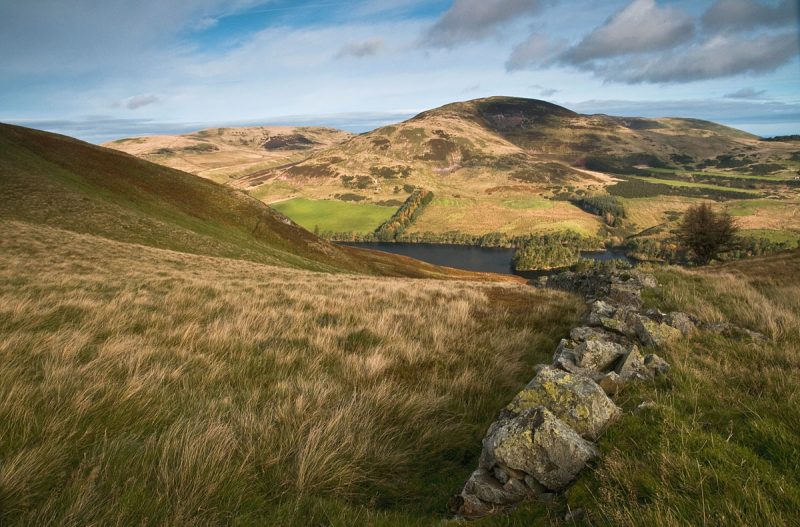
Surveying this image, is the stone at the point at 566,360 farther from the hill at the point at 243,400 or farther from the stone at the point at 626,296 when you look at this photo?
the stone at the point at 626,296

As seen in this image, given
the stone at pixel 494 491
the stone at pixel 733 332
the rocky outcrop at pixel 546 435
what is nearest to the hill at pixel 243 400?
the stone at pixel 494 491

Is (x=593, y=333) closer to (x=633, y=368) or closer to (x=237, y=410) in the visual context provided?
(x=633, y=368)

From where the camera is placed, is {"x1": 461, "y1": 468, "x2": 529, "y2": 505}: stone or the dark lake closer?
{"x1": 461, "y1": 468, "x2": 529, "y2": 505}: stone

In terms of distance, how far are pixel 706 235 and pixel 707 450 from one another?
202 feet

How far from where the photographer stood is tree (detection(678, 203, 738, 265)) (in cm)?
5075

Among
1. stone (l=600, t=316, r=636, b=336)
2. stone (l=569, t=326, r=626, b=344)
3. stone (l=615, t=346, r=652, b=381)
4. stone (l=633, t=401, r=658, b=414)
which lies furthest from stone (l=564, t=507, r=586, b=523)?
stone (l=600, t=316, r=636, b=336)

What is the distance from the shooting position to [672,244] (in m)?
160

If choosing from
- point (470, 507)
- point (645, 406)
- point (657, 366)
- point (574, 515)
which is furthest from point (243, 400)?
point (657, 366)

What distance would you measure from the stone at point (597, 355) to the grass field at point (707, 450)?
2.37ft

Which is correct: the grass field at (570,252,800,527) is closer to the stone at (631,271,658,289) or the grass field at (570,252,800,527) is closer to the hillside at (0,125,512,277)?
the stone at (631,271,658,289)

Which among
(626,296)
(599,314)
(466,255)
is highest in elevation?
(599,314)

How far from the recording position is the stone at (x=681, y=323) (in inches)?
275

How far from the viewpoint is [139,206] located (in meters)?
43.4

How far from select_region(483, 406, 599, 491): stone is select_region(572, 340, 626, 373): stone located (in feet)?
8.22
